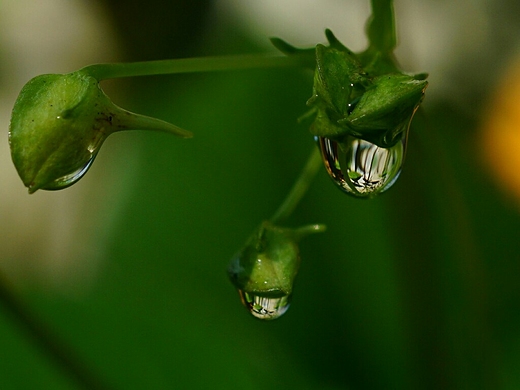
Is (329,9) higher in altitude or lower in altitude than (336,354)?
higher

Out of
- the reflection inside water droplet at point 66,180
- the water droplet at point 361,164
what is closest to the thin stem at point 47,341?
the reflection inside water droplet at point 66,180

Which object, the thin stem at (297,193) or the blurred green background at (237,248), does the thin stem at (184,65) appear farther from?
the blurred green background at (237,248)

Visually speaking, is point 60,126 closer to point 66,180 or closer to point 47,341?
point 66,180

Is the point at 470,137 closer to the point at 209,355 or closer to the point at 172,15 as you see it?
the point at 209,355

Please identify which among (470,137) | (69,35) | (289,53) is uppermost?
(69,35)

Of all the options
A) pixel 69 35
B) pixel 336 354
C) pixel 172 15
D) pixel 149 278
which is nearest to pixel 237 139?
pixel 149 278
